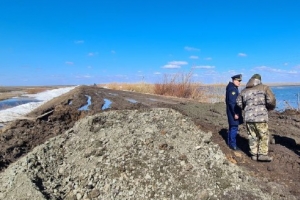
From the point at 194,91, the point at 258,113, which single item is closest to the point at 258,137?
the point at 258,113

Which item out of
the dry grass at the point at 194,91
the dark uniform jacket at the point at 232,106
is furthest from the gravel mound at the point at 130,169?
the dry grass at the point at 194,91

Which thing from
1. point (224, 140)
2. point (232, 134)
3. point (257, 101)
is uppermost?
point (257, 101)

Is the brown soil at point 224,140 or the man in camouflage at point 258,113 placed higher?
the man in camouflage at point 258,113

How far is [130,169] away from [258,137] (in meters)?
2.78

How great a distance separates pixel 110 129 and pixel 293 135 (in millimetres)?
5192

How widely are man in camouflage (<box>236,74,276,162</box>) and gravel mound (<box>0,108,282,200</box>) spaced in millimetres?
861

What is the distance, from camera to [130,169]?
505cm

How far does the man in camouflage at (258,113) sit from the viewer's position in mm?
5883

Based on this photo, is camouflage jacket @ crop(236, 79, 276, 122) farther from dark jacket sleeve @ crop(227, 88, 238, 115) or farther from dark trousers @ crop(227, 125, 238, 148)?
dark trousers @ crop(227, 125, 238, 148)

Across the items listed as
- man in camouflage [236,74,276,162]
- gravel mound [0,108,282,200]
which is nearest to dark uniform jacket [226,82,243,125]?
man in camouflage [236,74,276,162]

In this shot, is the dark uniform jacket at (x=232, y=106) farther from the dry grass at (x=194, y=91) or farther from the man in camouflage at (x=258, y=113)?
the dry grass at (x=194, y=91)

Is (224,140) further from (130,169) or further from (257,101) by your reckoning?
(130,169)

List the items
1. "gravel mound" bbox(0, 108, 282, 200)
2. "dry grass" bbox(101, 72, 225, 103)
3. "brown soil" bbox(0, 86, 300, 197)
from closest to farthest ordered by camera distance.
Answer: "gravel mound" bbox(0, 108, 282, 200), "brown soil" bbox(0, 86, 300, 197), "dry grass" bbox(101, 72, 225, 103)

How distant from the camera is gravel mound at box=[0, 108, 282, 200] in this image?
463cm
